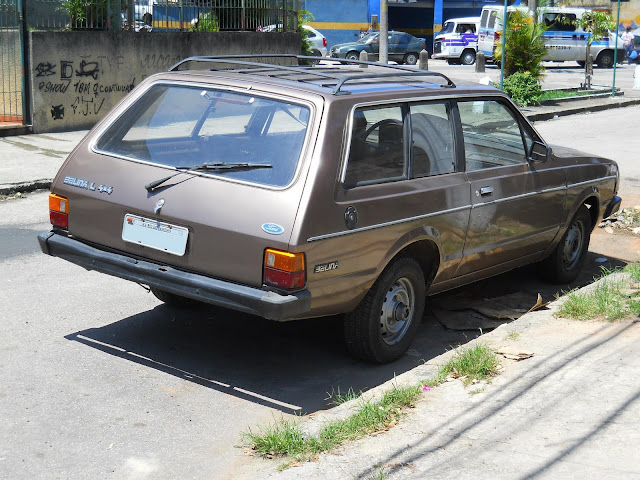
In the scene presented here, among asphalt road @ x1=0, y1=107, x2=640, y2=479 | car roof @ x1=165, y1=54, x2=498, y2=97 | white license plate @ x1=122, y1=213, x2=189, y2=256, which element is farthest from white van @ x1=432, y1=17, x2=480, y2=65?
white license plate @ x1=122, y1=213, x2=189, y2=256

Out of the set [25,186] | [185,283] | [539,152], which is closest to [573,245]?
[539,152]

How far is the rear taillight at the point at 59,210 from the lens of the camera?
216 inches

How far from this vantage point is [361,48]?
37812mm

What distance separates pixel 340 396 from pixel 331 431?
0.70 metres

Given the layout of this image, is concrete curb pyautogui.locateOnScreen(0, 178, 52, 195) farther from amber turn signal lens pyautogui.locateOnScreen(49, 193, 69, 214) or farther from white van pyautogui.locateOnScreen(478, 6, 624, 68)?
white van pyautogui.locateOnScreen(478, 6, 624, 68)

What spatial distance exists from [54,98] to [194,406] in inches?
427

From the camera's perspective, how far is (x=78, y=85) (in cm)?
1500

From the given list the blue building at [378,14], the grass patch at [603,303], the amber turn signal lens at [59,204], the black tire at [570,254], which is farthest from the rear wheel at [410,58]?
the amber turn signal lens at [59,204]

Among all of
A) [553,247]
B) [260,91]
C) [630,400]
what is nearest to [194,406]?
[260,91]

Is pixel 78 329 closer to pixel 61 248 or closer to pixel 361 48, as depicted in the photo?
pixel 61 248

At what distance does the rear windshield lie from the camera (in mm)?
4953

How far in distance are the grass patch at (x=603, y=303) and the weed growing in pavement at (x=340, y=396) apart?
1809mm

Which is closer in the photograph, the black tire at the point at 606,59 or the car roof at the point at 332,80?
the car roof at the point at 332,80

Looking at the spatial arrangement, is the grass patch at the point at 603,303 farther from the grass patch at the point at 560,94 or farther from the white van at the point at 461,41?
the white van at the point at 461,41
